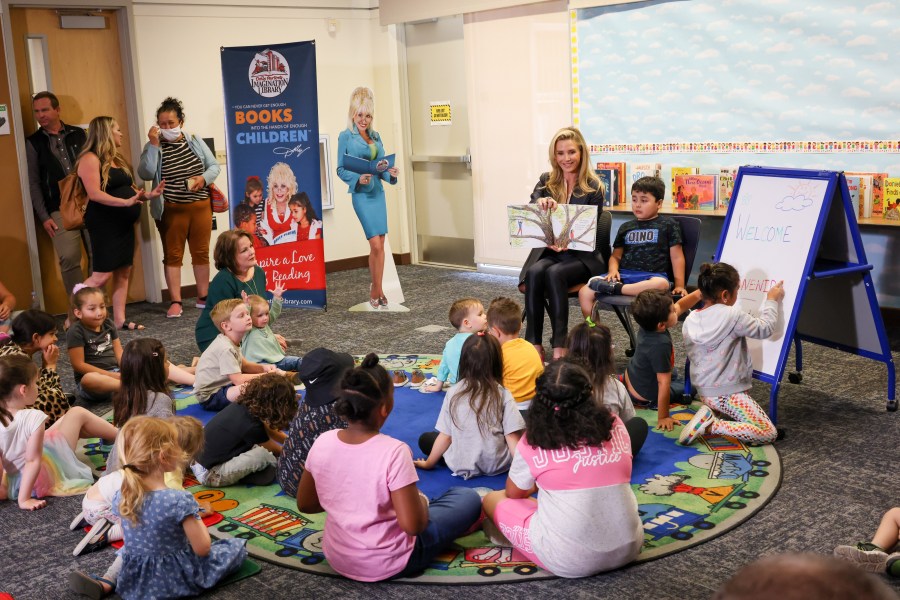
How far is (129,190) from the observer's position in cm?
684

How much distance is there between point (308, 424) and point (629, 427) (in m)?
1.29

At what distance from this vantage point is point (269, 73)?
680cm

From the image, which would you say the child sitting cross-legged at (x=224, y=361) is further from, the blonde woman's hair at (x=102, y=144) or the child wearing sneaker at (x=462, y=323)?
the blonde woman's hair at (x=102, y=144)

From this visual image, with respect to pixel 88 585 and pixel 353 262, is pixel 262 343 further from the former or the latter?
pixel 353 262

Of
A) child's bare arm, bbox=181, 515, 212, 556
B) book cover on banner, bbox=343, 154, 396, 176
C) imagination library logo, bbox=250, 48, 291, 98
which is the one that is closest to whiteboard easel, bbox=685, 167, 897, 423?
child's bare arm, bbox=181, 515, 212, 556

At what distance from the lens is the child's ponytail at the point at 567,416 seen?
2850 mm

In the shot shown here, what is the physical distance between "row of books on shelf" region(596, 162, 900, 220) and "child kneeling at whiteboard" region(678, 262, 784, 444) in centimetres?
169

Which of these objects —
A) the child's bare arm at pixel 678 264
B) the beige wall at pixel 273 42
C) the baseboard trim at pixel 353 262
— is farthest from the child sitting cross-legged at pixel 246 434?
the baseboard trim at pixel 353 262

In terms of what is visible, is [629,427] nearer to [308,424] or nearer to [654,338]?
[654,338]

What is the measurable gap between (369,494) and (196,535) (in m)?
0.54

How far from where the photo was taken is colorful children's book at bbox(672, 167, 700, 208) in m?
6.57

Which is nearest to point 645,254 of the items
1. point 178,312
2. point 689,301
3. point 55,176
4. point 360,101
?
point 689,301

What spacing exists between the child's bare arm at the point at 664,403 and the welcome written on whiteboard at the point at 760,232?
826mm

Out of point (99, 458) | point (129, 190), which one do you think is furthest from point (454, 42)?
point (99, 458)
